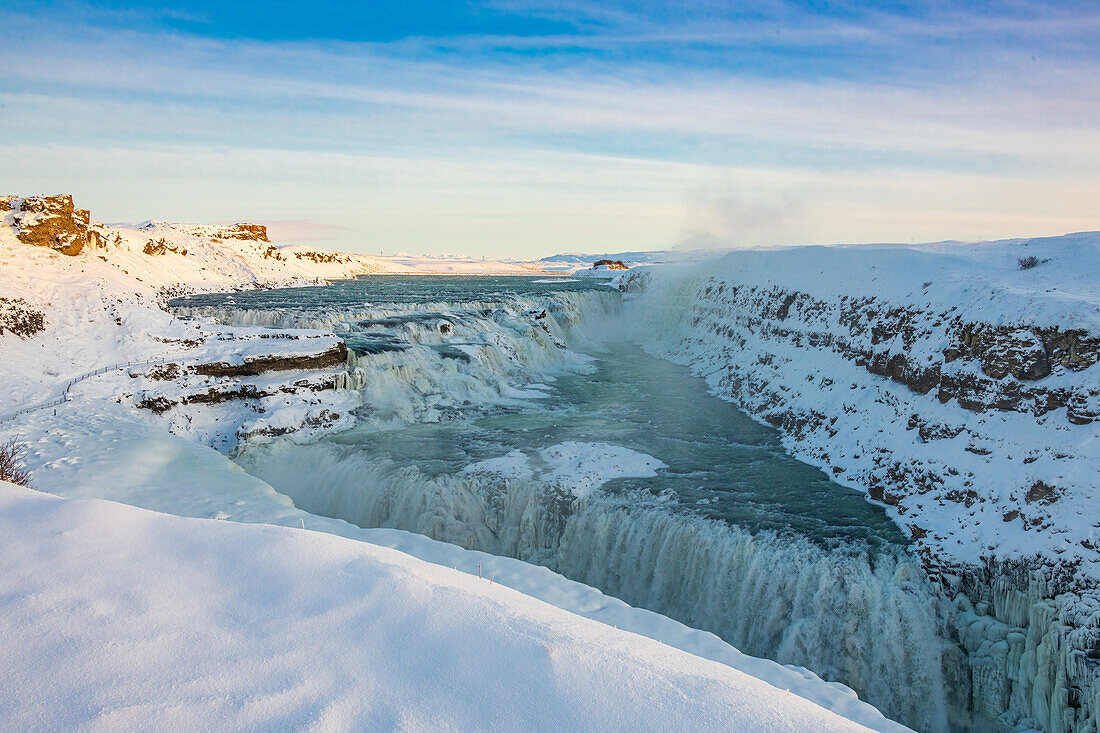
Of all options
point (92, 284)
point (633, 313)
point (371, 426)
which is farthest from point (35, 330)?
point (633, 313)

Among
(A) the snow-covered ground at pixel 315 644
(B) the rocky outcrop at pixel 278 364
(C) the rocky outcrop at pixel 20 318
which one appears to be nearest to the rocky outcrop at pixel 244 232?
(C) the rocky outcrop at pixel 20 318

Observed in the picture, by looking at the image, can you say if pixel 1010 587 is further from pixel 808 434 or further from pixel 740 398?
pixel 740 398

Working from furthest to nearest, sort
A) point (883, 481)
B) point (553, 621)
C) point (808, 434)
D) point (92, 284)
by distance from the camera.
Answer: point (92, 284), point (808, 434), point (883, 481), point (553, 621)

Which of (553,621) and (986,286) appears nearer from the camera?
(553,621)

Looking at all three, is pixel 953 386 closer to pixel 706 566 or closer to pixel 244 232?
pixel 706 566

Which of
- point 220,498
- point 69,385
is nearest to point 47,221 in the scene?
point 69,385

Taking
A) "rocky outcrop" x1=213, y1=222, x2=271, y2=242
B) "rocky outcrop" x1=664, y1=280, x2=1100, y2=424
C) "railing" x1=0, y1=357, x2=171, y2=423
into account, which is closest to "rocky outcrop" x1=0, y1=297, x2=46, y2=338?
"railing" x1=0, y1=357, x2=171, y2=423

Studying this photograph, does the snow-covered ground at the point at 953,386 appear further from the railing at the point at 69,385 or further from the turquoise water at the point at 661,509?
the railing at the point at 69,385
